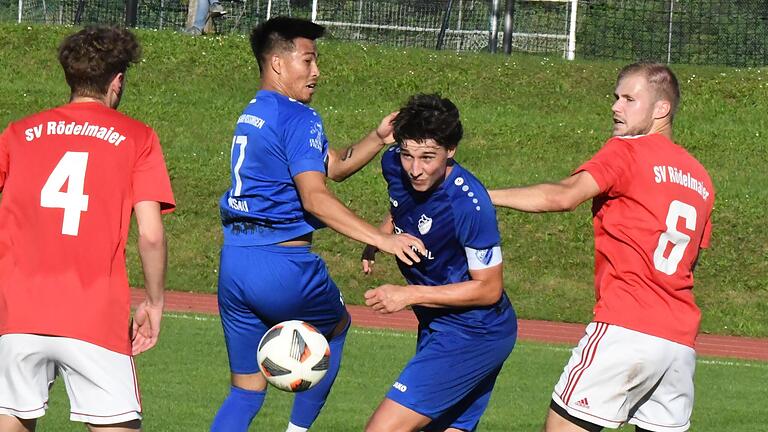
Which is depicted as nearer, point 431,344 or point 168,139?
point 431,344

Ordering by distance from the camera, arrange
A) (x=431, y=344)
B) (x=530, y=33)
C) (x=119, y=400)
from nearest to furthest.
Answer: (x=119, y=400) < (x=431, y=344) < (x=530, y=33)

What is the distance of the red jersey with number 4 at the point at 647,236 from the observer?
18.3 ft

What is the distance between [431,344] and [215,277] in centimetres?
983

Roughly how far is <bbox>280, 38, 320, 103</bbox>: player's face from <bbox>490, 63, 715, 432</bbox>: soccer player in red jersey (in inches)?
57.1

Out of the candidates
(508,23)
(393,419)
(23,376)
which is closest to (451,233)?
(393,419)

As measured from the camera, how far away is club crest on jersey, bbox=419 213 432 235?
586 cm

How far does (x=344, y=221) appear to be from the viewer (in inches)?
233

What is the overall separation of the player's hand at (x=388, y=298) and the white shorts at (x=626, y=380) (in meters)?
0.82

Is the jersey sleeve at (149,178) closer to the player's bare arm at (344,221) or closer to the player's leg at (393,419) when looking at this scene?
the player's bare arm at (344,221)

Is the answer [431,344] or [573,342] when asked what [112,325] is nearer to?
[431,344]

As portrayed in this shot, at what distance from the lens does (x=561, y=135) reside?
19.8 meters

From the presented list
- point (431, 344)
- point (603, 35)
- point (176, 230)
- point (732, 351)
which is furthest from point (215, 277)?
point (603, 35)

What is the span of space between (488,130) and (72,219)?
15.3m

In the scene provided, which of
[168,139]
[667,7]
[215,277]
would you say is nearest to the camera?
[215,277]
